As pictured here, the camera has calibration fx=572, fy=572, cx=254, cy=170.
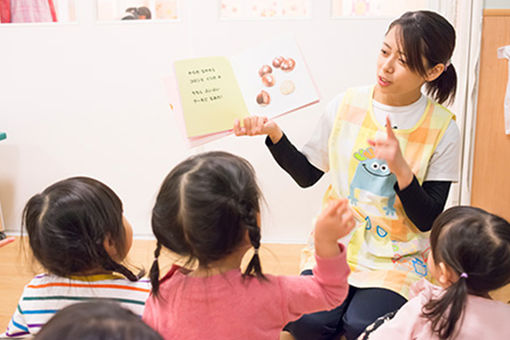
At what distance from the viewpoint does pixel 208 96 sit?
150 cm

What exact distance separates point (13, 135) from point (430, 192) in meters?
1.78

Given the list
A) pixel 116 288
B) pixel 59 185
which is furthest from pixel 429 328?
pixel 59 185

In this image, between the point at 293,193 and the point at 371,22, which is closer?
the point at 371,22

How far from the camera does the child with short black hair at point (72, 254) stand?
1.07 metres

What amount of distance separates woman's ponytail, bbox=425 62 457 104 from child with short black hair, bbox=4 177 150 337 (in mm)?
882

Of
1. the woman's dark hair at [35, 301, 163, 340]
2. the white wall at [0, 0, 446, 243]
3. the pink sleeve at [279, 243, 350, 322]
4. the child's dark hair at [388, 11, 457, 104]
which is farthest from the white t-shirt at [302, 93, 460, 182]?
the woman's dark hair at [35, 301, 163, 340]

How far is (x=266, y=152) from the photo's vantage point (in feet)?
7.48

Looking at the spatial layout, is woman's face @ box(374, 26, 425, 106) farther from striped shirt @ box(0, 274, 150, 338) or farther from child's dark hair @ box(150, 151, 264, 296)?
striped shirt @ box(0, 274, 150, 338)

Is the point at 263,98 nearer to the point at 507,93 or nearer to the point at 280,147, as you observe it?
the point at 280,147

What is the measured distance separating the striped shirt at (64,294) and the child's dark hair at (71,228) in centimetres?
2

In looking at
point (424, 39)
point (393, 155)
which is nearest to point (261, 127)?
point (393, 155)

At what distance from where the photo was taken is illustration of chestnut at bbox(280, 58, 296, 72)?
1.54 m

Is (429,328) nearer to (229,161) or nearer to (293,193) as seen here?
(229,161)

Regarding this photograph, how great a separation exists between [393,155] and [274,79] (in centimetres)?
42
